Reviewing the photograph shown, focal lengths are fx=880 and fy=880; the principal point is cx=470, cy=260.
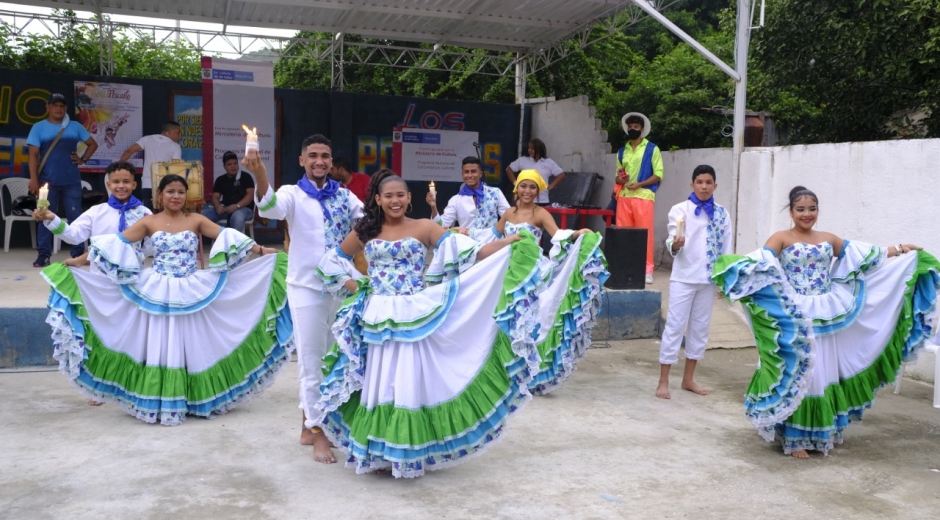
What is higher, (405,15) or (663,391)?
(405,15)

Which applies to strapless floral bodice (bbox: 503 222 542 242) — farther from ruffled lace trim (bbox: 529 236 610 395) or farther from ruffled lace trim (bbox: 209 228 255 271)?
ruffled lace trim (bbox: 209 228 255 271)

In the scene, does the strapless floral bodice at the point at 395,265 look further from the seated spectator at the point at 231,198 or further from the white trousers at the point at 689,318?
the seated spectator at the point at 231,198

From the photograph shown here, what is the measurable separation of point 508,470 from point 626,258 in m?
4.75

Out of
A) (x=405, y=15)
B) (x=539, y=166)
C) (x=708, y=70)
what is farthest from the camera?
(x=708, y=70)

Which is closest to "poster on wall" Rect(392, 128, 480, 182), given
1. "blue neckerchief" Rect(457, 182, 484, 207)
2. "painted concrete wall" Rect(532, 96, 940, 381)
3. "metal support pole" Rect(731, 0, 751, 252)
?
"painted concrete wall" Rect(532, 96, 940, 381)

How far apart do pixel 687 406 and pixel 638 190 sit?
4.39 meters

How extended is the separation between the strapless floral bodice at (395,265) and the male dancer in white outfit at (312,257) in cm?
45

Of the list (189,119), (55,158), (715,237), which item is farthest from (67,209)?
(715,237)

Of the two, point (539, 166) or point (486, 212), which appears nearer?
point (486, 212)

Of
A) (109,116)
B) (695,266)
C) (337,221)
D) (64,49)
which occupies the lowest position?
(695,266)

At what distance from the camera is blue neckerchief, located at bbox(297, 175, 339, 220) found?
A: 5.11m

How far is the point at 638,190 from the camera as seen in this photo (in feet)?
34.6

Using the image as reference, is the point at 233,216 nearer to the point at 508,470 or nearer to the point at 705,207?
the point at 705,207

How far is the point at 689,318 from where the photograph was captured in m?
6.91
